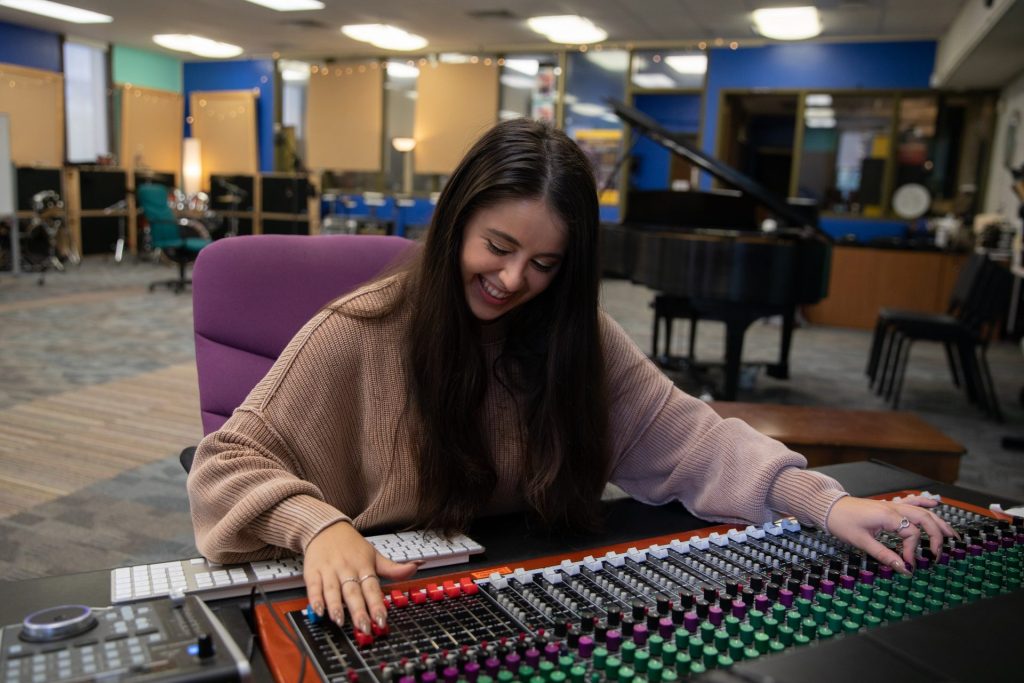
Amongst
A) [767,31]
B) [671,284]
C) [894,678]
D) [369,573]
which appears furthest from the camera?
[767,31]

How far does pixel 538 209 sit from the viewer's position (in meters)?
1.06

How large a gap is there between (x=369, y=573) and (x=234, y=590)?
140 millimetres

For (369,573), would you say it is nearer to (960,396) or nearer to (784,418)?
(784,418)

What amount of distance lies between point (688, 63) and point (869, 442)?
8.51 metres

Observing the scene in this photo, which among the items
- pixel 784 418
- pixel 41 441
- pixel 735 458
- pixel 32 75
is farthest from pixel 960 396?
pixel 32 75

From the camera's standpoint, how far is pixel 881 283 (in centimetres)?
771

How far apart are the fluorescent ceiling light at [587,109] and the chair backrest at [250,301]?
31.5 feet

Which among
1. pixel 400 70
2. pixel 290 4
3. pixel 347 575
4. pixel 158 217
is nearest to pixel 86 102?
pixel 400 70

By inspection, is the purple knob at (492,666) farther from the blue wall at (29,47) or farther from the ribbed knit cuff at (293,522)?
the blue wall at (29,47)

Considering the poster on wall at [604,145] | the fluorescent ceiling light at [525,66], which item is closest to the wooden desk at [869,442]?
the poster on wall at [604,145]

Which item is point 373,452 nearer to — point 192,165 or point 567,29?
point 567,29

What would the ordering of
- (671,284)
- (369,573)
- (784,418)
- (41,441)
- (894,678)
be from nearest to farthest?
(894,678)
(369,573)
(784,418)
(41,441)
(671,284)

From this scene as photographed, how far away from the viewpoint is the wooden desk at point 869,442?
2.54 meters

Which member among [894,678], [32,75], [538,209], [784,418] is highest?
[32,75]
